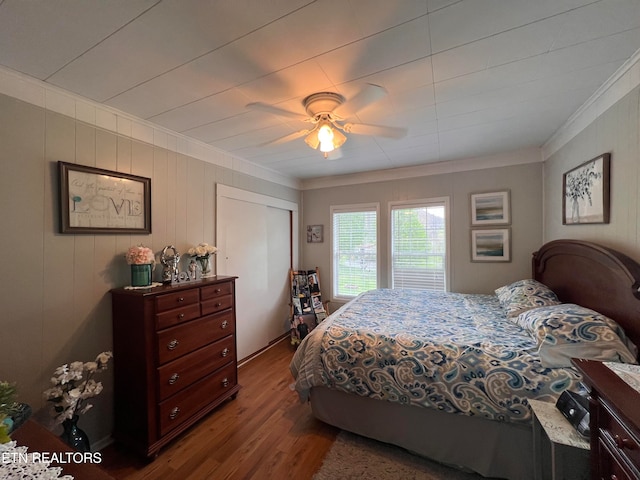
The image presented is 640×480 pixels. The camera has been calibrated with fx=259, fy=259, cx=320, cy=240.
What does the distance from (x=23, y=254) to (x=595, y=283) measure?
3.71m

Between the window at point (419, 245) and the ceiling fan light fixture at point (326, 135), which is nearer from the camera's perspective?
the ceiling fan light fixture at point (326, 135)

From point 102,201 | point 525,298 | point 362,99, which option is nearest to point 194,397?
point 102,201

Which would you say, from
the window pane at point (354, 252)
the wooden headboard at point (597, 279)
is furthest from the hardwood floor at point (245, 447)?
the wooden headboard at point (597, 279)

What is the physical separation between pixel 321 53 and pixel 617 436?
76.6 inches

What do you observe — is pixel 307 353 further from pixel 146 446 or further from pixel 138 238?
pixel 138 238

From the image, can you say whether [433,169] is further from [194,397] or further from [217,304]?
[194,397]

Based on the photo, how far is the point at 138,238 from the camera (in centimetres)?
212

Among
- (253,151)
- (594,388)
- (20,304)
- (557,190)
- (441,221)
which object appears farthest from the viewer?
(441,221)

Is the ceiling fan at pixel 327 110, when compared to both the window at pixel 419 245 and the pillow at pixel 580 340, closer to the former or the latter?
the pillow at pixel 580 340

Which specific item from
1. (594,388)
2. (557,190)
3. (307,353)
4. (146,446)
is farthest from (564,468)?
(557,190)

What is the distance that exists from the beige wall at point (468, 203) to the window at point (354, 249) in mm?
113

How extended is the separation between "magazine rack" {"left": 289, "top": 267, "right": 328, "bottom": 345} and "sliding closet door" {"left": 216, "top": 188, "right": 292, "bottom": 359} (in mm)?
206

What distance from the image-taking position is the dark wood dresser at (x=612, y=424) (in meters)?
0.77

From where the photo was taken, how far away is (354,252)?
4.02m
